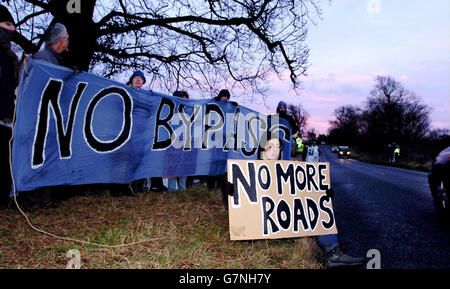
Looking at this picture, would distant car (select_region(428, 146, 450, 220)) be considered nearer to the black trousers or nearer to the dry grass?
the dry grass

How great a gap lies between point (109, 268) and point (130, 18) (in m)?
7.23

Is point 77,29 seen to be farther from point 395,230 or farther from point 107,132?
point 395,230

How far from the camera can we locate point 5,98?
3.73 m

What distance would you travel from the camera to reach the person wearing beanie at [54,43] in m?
4.22

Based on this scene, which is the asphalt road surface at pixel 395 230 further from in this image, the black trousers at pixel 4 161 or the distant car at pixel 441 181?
the black trousers at pixel 4 161

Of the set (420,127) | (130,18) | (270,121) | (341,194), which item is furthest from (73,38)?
(420,127)

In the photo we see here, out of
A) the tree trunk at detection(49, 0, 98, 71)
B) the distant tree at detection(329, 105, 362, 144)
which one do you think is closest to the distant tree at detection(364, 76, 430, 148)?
the distant tree at detection(329, 105, 362, 144)

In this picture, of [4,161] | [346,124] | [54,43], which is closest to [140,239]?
[4,161]

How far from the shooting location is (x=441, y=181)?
17.0ft

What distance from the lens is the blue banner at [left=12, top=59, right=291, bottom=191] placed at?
3.85 m

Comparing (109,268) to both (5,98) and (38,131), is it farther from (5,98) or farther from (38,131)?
(5,98)

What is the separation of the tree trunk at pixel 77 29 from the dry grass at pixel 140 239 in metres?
3.00

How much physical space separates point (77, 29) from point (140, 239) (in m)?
4.96

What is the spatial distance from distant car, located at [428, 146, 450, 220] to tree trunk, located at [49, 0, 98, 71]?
21.9 ft
